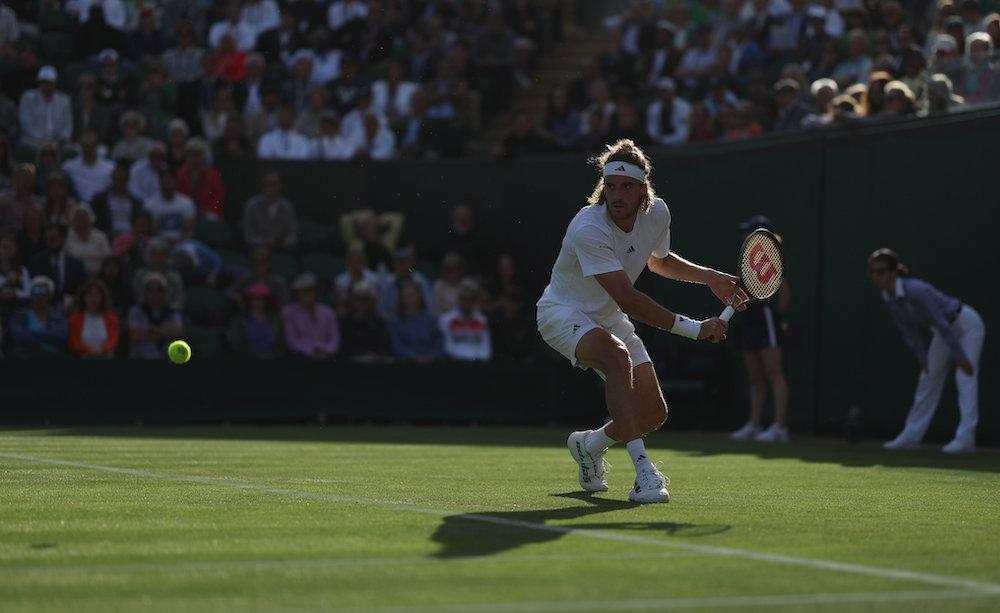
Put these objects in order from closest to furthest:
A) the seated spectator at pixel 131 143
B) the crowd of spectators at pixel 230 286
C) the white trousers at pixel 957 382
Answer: the white trousers at pixel 957 382, the crowd of spectators at pixel 230 286, the seated spectator at pixel 131 143

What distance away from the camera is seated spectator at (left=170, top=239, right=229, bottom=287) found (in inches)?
772

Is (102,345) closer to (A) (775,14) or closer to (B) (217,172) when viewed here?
(B) (217,172)

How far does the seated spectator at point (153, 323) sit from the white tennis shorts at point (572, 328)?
9.92 metres

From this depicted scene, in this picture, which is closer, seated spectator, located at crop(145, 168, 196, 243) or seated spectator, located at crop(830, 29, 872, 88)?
seated spectator, located at crop(830, 29, 872, 88)

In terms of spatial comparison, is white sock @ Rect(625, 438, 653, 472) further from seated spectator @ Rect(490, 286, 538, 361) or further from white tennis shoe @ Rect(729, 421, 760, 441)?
seated spectator @ Rect(490, 286, 538, 361)

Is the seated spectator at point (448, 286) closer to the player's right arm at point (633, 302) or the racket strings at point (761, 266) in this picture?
the racket strings at point (761, 266)

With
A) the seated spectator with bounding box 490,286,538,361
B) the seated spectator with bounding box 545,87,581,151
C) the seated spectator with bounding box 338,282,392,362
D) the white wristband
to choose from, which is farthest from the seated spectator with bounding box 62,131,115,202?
the white wristband

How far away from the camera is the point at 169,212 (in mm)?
20328

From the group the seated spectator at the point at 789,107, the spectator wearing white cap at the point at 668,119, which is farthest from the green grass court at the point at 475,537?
the spectator wearing white cap at the point at 668,119

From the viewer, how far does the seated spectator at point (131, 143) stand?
68.9 feet

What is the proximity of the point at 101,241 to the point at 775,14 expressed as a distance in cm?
938

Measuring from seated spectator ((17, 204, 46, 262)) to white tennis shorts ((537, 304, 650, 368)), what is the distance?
36.8 ft

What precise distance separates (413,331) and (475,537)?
13415mm

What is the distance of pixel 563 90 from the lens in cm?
2312
